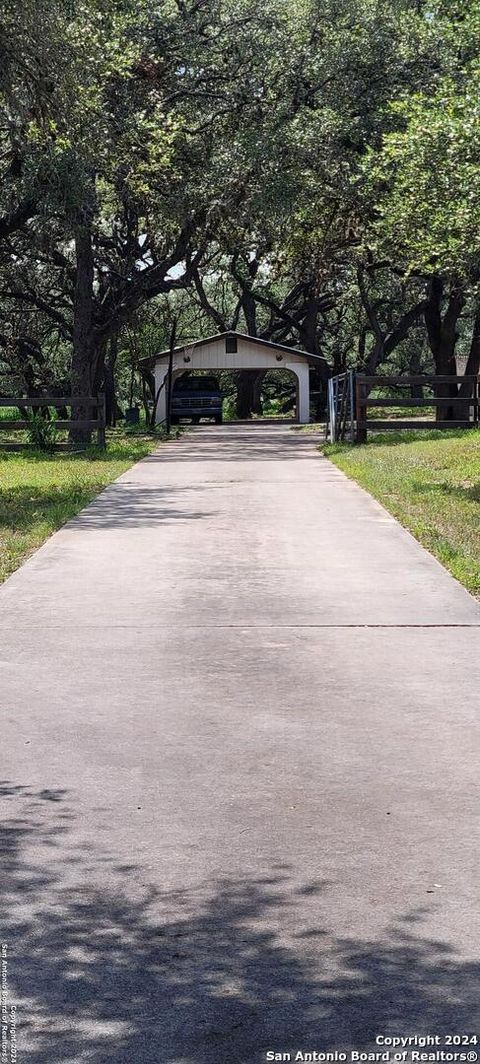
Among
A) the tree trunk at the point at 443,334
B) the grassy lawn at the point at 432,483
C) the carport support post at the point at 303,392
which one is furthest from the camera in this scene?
→ the carport support post at the point at 303,392

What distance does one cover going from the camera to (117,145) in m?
25.4

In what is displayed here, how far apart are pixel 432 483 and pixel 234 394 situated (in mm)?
58160

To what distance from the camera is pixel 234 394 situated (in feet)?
253

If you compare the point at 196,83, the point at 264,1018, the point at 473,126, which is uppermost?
the point at 196,83

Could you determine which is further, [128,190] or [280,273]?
[280,273]

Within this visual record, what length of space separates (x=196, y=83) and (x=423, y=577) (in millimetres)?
21619

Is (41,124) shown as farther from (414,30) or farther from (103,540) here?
(414,30)

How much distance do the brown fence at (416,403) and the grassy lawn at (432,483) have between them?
47 centimetres

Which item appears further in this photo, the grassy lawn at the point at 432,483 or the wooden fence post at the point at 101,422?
the wooden fence post at the point at 101,422

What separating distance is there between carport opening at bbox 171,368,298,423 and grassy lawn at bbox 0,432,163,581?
1899 cm

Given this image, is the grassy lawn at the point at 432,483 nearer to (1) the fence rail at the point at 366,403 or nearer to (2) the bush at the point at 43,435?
(1) the fence rail at the point at 366,403

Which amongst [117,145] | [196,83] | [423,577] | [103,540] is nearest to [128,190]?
[196,83]

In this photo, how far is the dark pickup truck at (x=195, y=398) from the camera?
52.9m

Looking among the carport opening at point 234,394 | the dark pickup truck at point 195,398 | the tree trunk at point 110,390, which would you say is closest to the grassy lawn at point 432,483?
the dark pickup truck at point 195,398
